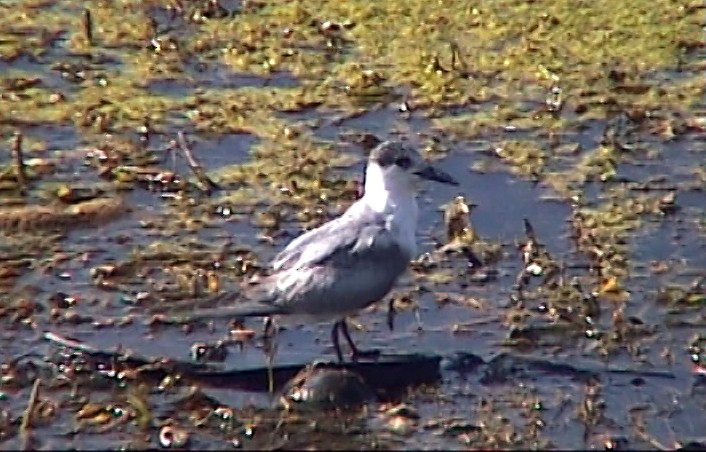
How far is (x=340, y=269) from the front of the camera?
20.7ft

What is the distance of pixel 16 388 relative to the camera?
608 cm

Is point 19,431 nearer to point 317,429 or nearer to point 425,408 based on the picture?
point 317,429

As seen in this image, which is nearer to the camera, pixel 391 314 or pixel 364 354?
pixel 364 354

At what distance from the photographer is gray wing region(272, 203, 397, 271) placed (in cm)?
636

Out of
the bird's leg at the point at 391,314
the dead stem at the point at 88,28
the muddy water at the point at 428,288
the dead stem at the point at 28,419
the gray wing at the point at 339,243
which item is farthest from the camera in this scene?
the dead stem at the point at 88,28

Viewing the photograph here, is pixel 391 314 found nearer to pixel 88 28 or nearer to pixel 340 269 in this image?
pixel 340 269

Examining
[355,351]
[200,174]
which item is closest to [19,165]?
[200,174]

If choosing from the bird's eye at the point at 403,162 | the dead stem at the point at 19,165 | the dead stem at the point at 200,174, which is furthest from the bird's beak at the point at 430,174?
the dead stem at the point at 19,165

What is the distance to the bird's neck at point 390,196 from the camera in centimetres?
664

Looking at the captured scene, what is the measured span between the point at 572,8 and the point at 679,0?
2.16 ft

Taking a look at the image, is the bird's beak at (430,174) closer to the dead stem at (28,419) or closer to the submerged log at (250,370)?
the submerged log at (250,370)

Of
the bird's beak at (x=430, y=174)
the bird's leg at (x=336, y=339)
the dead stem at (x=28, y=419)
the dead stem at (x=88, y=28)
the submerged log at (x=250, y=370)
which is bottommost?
the dead stem at (x=28, y=419)

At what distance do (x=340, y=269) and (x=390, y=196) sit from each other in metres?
0.49

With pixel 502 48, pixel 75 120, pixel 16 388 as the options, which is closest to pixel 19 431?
pixel 16 388
